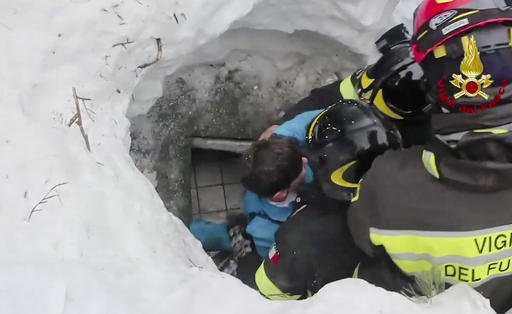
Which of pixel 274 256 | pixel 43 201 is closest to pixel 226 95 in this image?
pixel 274 256

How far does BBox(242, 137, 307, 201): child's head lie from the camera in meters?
3.30

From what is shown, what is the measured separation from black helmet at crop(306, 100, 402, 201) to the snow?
2.16ft

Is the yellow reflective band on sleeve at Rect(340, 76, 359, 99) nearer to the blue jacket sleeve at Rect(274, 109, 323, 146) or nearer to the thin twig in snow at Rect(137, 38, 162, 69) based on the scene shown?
the blue jacket sleeve at Rect(274, 109, 323, 146)

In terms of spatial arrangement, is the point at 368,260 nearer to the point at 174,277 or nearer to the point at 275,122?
the point at 174,277

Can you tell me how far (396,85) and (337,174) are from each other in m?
0.53

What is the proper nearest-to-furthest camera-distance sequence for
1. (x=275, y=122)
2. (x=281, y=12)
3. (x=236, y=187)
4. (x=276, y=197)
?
(x=276, y=197) → (x=281, y=12) → (x=275, y=122) → (x=236, y=187)

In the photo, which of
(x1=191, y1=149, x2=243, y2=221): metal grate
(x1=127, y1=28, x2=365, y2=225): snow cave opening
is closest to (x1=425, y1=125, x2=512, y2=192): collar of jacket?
(x1=127, y1=28, x2=365, y2=225): snow cave opening

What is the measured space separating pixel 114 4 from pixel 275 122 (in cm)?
151

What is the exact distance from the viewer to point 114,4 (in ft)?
10.5

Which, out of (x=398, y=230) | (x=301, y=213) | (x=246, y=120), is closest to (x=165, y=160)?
(x=246, y=120)

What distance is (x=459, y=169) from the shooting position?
2293 mm

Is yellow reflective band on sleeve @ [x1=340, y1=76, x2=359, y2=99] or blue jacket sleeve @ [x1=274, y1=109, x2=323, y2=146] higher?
yellow reflective band on sleeve @ [x1=340, y1=76, x2=359, y2=99]

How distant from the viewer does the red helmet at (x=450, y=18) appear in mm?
2303

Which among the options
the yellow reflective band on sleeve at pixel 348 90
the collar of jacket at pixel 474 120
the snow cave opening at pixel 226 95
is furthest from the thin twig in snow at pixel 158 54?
the collar of jacket at pixel 474 120
